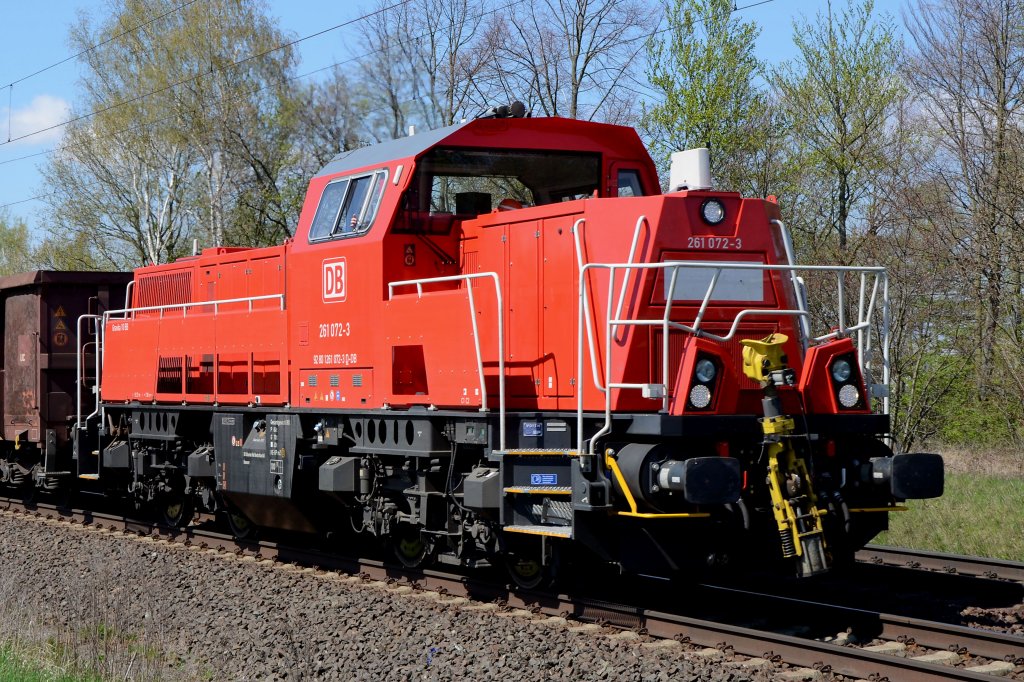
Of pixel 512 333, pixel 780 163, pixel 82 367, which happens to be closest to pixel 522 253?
pixel 512 333

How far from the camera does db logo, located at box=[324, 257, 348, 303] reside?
991 centimetres

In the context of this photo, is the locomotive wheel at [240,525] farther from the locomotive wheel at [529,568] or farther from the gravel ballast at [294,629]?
the locomotive wheel at [529,568]

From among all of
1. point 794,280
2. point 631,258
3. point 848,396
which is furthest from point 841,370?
point 631,258

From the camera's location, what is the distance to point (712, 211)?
8148 millimetres

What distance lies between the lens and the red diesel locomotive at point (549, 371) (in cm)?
762

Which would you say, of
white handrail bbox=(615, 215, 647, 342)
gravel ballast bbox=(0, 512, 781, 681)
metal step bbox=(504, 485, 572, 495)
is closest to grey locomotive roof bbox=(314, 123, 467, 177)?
white handrail bbox=(615, 215, 647, 342)

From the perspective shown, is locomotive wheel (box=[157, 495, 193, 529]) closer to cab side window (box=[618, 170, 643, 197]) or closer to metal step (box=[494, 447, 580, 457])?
metal step (box=[494, 447, 580, 457])

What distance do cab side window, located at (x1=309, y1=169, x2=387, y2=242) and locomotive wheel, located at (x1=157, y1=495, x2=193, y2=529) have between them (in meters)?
4.72

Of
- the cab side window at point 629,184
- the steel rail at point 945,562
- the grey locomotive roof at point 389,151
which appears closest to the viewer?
the grey locomotive roof at point 389,151

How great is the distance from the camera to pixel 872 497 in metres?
8.09

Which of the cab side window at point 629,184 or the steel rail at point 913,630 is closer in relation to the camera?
the steel rail at point 913,630

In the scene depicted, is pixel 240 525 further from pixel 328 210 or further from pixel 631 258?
pixel 631 258

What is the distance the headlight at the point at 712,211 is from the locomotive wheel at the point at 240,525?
7.01 m

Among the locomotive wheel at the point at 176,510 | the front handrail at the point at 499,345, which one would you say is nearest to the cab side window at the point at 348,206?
the front handrail at the point at 499,345
